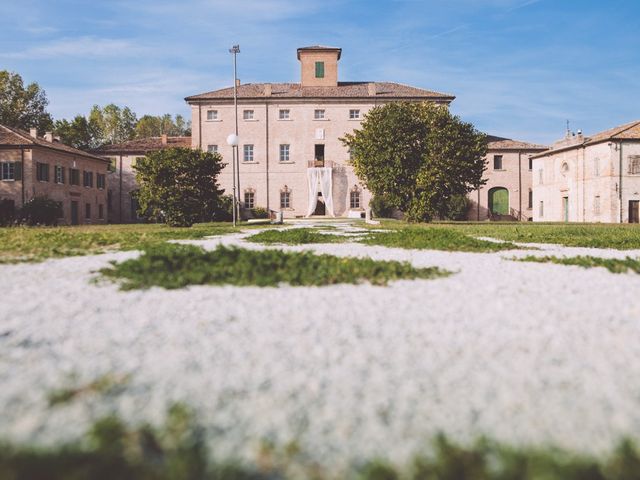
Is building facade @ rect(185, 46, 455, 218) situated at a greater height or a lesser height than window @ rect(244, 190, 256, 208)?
greater

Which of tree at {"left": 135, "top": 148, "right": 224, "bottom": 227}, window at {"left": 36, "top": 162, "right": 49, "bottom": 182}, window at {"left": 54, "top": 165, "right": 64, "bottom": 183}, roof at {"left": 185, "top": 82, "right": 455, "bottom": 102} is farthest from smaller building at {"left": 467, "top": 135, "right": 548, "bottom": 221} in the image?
window at {"left": 36, "top": 162, "right": 49, "bottom": 182}

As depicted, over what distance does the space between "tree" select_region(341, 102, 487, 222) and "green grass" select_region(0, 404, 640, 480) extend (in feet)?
85.5

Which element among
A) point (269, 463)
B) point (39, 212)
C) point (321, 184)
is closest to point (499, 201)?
point (321, 184)

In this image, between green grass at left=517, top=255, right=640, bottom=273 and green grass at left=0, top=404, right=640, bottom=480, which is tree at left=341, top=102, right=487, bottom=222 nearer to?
green grass at left=517, top=255, right=640, bottom=273

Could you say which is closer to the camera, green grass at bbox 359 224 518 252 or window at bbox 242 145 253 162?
green grass at bbox 359 224 518 252

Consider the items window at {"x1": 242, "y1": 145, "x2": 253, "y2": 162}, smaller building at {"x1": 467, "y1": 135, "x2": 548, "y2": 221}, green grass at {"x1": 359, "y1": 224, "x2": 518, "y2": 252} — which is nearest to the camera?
green grass at {"x1": 359, "y1": 224, "x2": 518, "y2": 252}

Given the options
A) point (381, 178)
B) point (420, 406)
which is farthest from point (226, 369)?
point (381, 178)

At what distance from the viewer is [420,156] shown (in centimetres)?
2825

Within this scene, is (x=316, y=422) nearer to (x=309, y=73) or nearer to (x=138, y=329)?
(x=138, y=329)

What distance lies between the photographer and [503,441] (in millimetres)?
2043

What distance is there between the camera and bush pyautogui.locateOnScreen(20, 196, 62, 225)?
110ft

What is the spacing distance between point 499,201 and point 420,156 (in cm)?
2493

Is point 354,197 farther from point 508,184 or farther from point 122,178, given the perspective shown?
point 122,178

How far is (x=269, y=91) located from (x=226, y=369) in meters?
48.0
